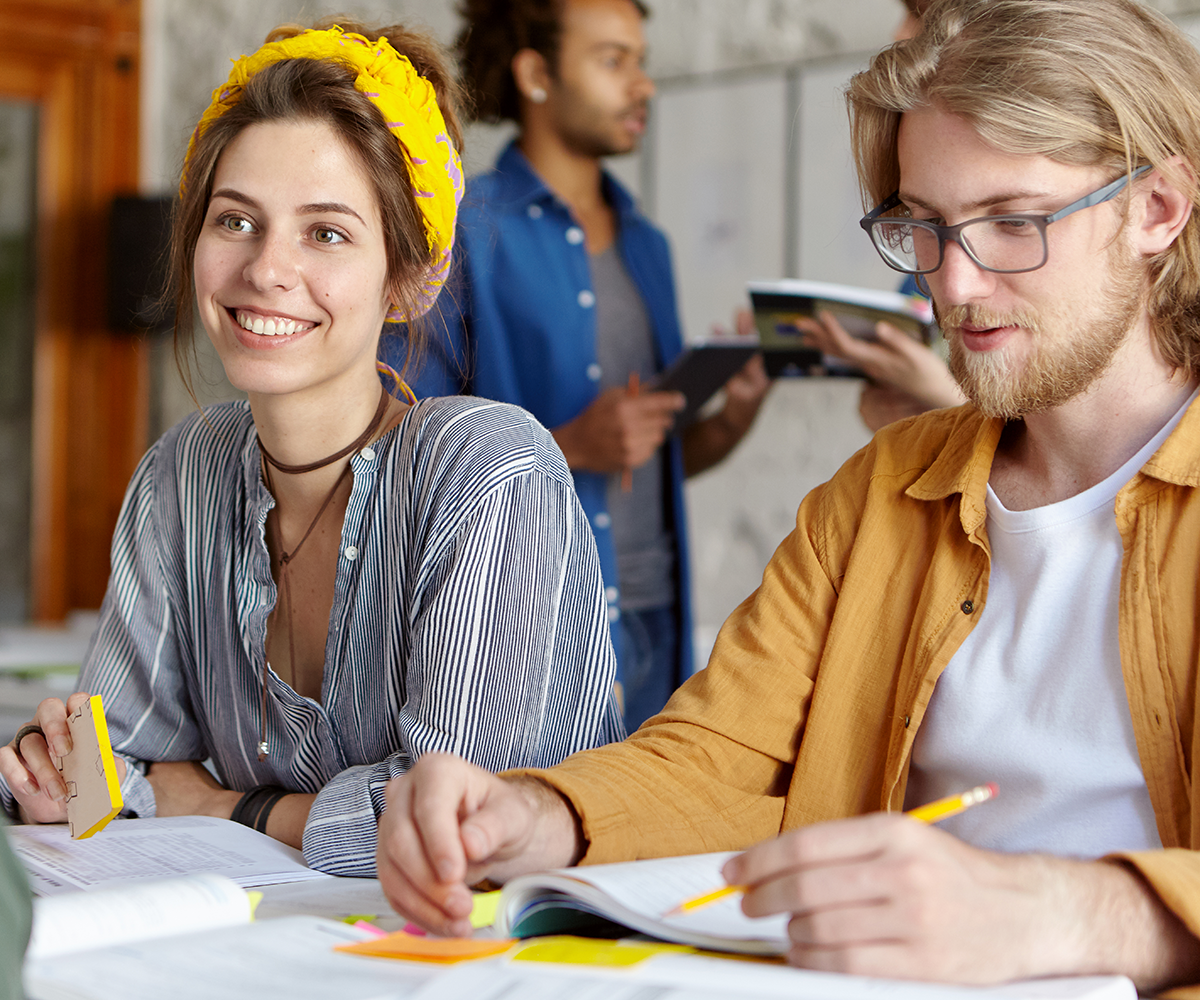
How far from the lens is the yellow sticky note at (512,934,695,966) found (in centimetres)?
74

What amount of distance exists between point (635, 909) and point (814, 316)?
1508 mm

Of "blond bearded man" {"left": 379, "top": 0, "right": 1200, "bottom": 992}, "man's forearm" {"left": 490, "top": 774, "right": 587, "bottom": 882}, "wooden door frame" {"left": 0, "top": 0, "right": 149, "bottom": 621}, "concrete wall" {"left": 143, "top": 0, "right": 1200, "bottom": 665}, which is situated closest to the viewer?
"man's forearm" {"left": 490, "top": 774, "right": 587, "bottom": 882}

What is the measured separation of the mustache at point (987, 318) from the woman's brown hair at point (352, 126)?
61cm

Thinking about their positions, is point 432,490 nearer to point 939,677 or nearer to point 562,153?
point 939,677

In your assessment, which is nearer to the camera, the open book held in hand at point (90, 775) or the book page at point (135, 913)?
the book page at point (135, 913)

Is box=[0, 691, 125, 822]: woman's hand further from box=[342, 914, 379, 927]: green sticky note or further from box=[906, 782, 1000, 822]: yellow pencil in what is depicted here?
box=[906, 782, 1000, 822]: yellow pencil

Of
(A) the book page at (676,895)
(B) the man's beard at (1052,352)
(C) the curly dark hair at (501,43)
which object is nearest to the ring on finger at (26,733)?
(A) the book page at (676,895)

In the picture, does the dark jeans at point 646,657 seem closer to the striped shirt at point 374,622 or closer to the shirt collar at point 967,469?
the striped shirt at point 374,622

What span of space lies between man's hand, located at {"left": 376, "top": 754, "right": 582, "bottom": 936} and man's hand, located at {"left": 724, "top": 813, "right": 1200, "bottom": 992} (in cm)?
19

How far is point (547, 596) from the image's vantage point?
4.25 feet

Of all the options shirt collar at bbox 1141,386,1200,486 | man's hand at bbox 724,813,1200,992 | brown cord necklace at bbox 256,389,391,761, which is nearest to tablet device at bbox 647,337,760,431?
brown cord necklace at bbox 256,389,391,761

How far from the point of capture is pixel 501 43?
2.43 m

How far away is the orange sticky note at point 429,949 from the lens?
2.55 feet

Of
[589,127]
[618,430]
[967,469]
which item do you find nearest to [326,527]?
[967,469]
